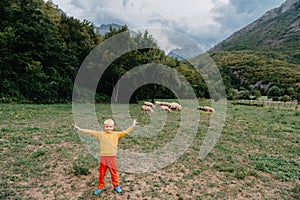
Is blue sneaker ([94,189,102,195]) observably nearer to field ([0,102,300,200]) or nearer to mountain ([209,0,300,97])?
field ([0,102,300,200])

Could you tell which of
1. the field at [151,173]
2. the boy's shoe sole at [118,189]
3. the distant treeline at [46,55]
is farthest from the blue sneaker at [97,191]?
the distant treeline at [46,55]

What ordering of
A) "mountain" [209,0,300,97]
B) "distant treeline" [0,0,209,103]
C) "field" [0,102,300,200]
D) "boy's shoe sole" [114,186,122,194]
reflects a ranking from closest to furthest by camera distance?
"boy's shoe sole" [114,186,122,194], "field" [0,102,300,200], "distant treeline" [0,0,209,103], "mountain" [209,0,300,97]

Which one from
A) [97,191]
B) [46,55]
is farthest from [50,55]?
[97,191]

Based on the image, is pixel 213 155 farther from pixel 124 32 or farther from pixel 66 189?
pixel 124 32

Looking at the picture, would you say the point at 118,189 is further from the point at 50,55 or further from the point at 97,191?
the point at 50,55

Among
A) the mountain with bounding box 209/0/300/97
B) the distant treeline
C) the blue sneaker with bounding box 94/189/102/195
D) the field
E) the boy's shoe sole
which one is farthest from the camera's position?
the mountain with bounding box 209/0/300/97

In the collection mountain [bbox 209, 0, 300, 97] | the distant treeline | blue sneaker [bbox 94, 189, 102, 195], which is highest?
mountain [bbox 209, 0, 300, 97]

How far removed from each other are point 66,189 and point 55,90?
66.5ft

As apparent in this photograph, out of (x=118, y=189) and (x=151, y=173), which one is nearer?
(x=118, y=189)

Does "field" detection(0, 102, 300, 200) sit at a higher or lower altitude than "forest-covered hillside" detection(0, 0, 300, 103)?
lower

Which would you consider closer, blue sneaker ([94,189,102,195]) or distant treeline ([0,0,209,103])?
blue sneaker ([94,189,102,195])

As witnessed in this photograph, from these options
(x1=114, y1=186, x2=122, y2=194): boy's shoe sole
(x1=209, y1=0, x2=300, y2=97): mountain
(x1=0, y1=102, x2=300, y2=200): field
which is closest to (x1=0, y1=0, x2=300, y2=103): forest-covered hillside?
(x1=0, y1=102, x2=300, y2=200): field

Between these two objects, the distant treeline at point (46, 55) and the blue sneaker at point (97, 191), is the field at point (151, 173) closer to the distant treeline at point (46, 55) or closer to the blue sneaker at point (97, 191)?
the blue sneaker at point (97, 191)

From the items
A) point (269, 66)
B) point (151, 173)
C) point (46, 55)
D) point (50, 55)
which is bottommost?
point (151, 173)
